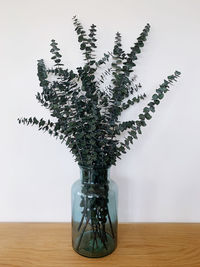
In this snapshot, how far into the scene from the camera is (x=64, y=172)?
1.20m

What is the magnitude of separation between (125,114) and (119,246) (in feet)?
1.74

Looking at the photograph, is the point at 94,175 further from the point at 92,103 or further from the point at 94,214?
the point at 92,103

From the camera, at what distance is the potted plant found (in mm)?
980

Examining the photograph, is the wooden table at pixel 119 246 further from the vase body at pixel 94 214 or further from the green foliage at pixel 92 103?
the green foliage at pixel 92 103

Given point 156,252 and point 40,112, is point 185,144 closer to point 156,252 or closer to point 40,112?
point 156,252

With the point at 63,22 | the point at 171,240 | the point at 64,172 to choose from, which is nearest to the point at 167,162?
the point at 171,240

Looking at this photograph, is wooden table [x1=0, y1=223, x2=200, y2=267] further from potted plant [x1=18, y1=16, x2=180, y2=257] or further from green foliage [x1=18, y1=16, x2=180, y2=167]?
green foliage [x1=18, y1=16, x2=180, y2=167]

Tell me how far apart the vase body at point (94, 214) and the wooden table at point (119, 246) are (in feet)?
0.13

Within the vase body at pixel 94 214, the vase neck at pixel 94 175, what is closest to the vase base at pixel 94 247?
the vase body at pixel 94 214

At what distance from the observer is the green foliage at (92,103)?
974 mm

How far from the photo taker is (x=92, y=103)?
3.29 feet

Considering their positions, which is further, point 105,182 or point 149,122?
point 149,122

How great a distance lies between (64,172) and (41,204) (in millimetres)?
182

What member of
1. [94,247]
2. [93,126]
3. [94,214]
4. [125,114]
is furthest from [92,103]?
[94,247]
